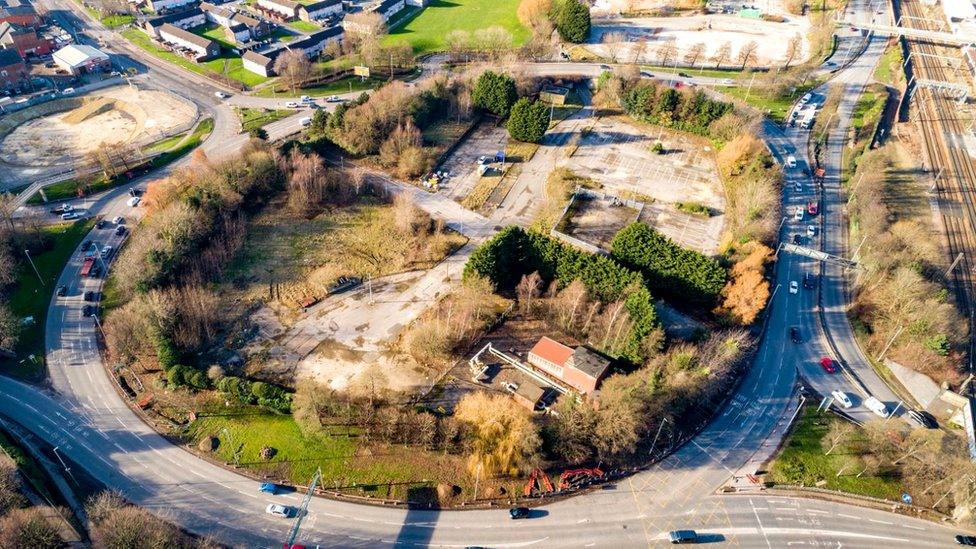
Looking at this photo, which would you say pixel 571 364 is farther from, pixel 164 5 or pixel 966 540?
pixel 164 5

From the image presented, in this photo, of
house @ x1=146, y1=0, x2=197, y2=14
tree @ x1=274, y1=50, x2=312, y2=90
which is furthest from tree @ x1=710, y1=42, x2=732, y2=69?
house @ x1=146, y1=0, x2=197, y2=14

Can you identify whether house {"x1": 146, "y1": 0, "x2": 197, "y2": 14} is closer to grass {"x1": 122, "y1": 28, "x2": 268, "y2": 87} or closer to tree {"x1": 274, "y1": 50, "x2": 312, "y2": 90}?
grass {"x1": 122, "y1": 28, "x2": 268, "y2": 87}

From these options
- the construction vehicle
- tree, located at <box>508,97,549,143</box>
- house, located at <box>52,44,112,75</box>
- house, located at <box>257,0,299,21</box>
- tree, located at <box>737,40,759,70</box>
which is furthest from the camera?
house, located at <box>257,0,299,21</box>

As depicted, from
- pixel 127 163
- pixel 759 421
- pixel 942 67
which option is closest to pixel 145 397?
pixel 127 163

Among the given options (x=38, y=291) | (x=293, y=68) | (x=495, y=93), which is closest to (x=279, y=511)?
(x=38, y=291)

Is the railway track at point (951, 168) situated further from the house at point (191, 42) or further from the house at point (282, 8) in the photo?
the house at point (191, 42)

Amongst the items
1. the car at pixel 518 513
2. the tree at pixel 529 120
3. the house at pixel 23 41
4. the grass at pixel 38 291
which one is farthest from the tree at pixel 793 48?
the house at pixel 23 41

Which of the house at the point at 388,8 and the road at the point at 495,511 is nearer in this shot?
the road at the point at 495,511
